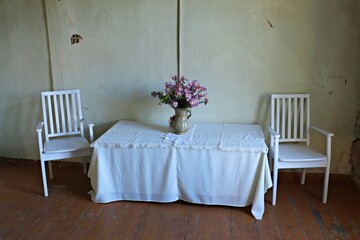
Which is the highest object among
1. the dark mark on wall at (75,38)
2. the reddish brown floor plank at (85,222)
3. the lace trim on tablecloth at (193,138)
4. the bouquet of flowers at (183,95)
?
the dark mark on wall at (75,38)

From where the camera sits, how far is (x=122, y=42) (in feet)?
11.0

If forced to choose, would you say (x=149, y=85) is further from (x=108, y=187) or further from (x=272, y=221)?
(x=272, y=221)

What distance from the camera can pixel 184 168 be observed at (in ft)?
9.18

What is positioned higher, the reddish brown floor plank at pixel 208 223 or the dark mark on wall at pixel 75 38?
the dark mark on wall at pixel 75 38

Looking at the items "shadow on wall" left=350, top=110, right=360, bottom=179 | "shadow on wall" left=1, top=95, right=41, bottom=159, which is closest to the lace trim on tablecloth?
"shadow on wall" left=350, top=110, right=360, bottom=179

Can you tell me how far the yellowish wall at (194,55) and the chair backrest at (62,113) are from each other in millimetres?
133

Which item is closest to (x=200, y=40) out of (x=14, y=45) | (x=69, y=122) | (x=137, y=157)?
(x=137, y=157)

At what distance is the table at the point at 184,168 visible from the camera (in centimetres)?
272

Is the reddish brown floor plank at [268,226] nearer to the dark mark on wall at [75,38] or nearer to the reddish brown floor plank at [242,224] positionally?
the reddish brown floor plank at [242,224]

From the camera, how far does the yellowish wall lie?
3.11 meters

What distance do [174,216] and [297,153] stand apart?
47.1 inches

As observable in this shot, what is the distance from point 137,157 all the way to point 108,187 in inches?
15.6

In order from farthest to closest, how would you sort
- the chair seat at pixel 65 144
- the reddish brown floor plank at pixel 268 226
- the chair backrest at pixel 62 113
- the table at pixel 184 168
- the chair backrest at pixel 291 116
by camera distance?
the chair backrest at pixel 62 113
the chair backrest at pixel 291 116
the chair seat at pixel 65 144
the table at pixel 184 168
the reddish brown floor plank at pixel 268 226

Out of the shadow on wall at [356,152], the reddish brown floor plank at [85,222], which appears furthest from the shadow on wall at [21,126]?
the shadow on wall at [356,152]
